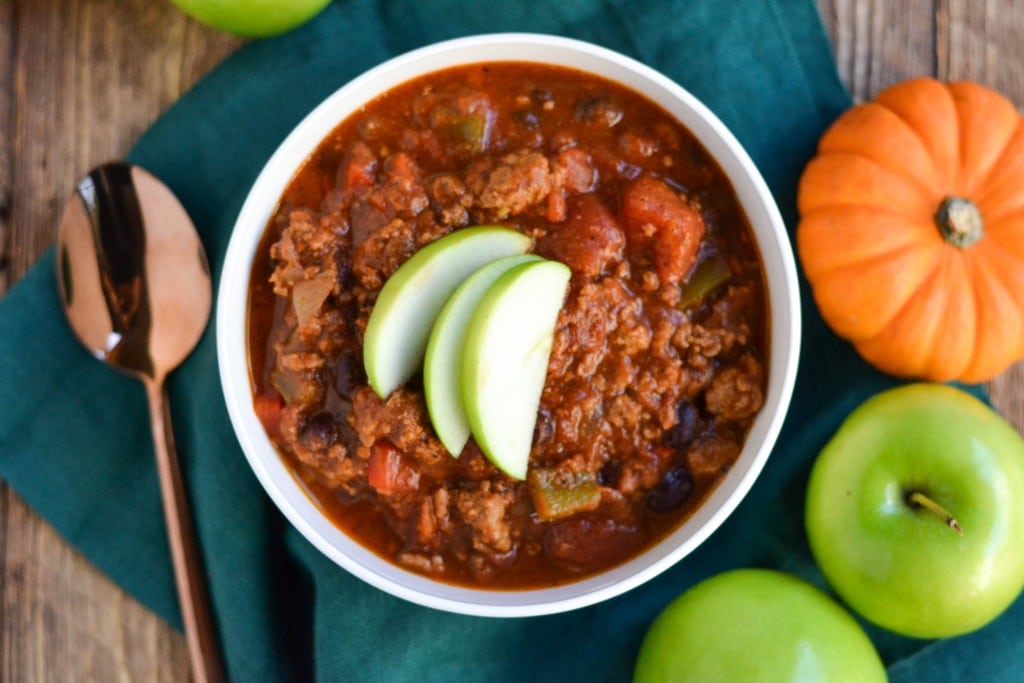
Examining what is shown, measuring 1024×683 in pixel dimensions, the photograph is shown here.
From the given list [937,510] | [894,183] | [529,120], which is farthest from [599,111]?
[937,510]

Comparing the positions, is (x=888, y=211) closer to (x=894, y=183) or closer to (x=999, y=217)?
(x=894, y=183)

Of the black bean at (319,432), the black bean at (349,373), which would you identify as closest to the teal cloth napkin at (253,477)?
the black bean at (319,432)

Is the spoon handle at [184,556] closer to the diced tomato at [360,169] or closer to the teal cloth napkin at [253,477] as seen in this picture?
the teal cloth napkin at [253,477]

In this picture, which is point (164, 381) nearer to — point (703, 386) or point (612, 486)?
point (612, 486)

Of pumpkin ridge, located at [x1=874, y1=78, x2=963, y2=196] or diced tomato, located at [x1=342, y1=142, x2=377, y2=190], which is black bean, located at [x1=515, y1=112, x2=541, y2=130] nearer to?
diced tomato, located at [x1=342, y1=142, x2=377, y2=190]

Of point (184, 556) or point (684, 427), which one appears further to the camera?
point (184, 556)

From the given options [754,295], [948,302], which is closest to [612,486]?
[754,295]
